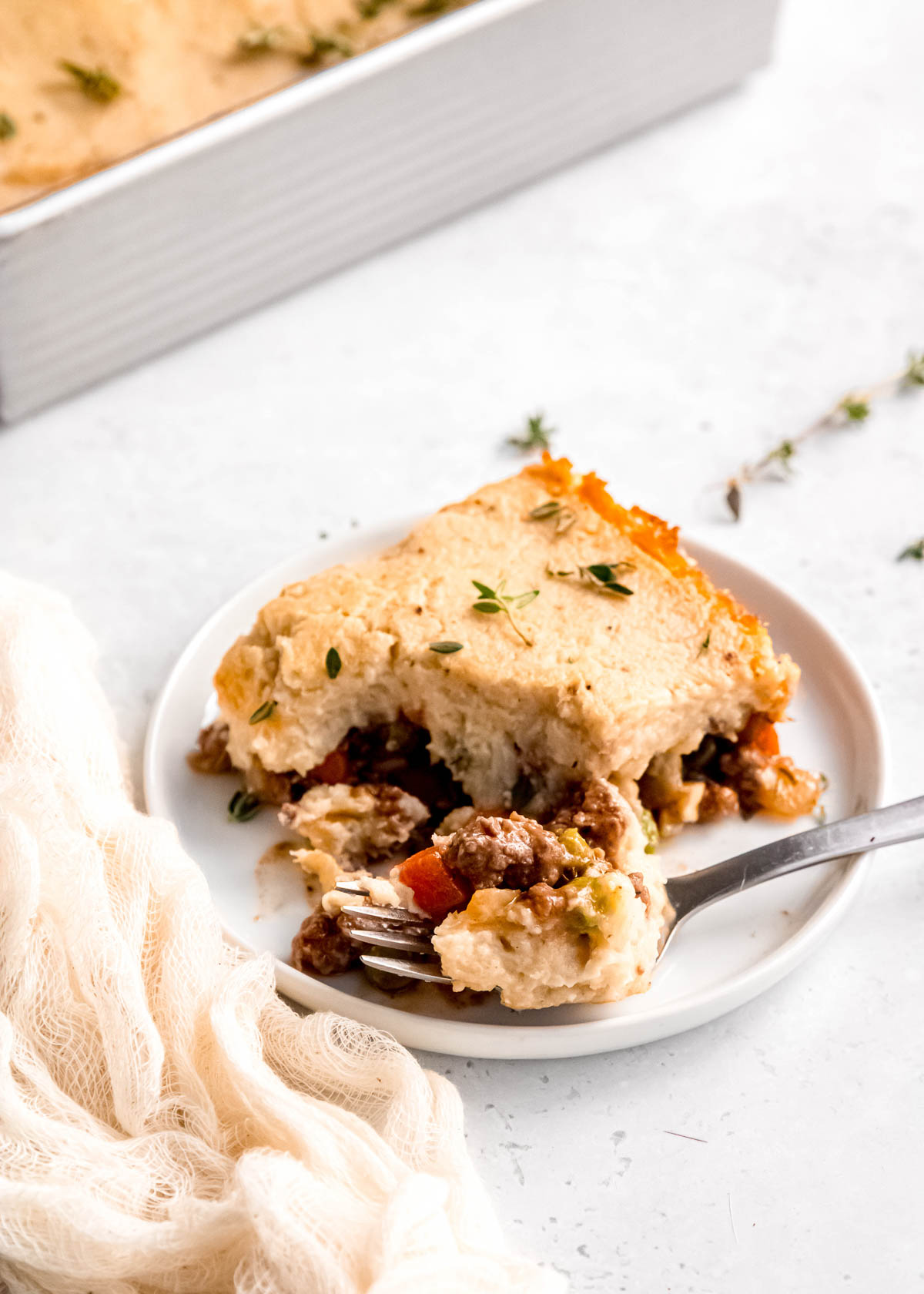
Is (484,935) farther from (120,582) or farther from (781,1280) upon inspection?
(120,582)

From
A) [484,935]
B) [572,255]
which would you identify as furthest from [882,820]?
[572,255]

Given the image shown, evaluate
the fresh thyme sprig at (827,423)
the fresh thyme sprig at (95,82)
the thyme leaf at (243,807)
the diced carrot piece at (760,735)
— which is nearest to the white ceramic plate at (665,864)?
the thyme leaf at (243,807)

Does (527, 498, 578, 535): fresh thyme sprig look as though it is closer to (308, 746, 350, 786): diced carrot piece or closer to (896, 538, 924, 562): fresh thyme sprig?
(308, 746, 350, 786): diced carrot piece

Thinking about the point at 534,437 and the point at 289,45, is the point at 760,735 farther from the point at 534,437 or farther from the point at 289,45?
the point at 289,45

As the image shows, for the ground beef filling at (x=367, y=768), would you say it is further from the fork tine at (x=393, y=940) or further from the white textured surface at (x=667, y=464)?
the fork tine at (x=393, y=940)

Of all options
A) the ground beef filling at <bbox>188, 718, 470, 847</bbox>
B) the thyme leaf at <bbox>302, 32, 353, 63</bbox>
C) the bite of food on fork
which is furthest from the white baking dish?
the bite of food on fork

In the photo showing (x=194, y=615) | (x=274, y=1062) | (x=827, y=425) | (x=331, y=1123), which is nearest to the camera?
(x=331, y=1123)

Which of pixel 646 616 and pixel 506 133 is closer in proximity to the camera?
pixel 646 616
